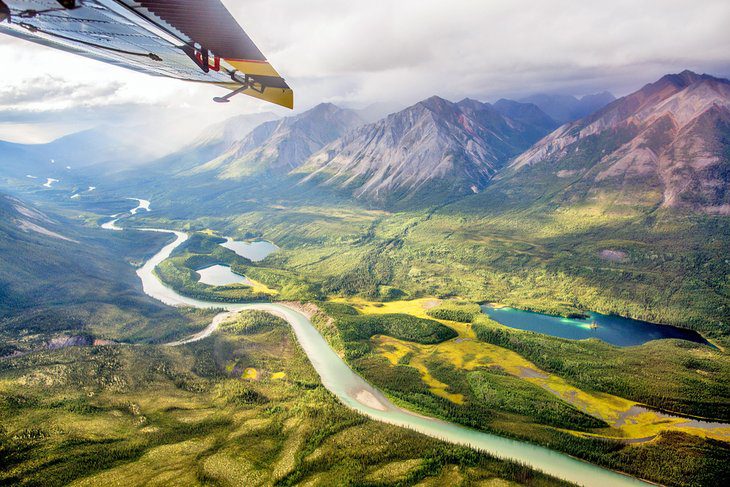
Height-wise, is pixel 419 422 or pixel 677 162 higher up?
pixel 677 162

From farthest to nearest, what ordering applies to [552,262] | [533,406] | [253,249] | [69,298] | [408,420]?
[253,249], [552,262], [69,298], [408,420], [533,406]

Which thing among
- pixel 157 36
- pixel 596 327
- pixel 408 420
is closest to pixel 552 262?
pixel 596 327

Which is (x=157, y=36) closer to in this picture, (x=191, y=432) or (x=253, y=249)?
(x=191, y=432)

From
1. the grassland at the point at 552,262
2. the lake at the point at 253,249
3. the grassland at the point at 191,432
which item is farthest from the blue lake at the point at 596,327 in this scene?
the lake at the point at 253,249

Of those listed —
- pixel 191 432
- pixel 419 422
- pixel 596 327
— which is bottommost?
pixel 419 422

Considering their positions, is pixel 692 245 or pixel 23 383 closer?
pixel 23 383

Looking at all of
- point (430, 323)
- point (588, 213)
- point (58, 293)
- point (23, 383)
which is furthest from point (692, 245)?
point (58, 293)

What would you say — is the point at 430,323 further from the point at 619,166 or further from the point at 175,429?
the point at 619,166
